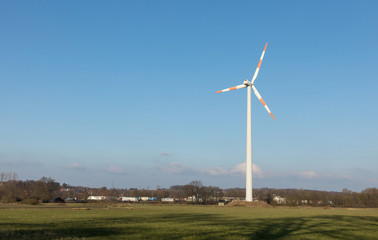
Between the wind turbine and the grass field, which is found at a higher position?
the wind turbine

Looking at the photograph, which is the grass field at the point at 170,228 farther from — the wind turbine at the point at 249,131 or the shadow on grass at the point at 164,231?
the wind turbine at the point at 249,131

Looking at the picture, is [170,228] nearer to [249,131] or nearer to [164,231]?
[164,231]

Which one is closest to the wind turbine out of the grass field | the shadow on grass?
the grass field

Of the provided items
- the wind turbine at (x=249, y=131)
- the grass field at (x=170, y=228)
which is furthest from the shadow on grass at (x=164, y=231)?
the wind turbine at (x=249, y=131)

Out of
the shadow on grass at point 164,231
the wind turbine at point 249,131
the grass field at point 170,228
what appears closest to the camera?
the shadow on grass at point 164,231

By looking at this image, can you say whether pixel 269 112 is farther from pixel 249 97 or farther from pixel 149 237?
pixel 149 237

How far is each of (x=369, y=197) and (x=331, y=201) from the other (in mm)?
13685

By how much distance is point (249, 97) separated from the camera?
83500mm

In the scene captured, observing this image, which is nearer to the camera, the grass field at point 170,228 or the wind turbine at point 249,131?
the grass field at point 170,228

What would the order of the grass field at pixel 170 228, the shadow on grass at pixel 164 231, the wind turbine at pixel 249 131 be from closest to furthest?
1. the shadow on grass at pixel 164 231
2. the grass field at pixel 170 228
3. the wind turbine at pixel 249 131

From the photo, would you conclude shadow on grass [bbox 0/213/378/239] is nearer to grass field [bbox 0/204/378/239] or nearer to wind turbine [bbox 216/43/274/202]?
grass field [bbox 0/204/378/239]

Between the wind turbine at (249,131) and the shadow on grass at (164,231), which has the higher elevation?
the wind turbine at (249,131)

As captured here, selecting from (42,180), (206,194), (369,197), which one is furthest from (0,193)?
(369,197)

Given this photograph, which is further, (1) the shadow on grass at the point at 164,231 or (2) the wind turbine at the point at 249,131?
(2) the wind turbine at the point at 249,131
